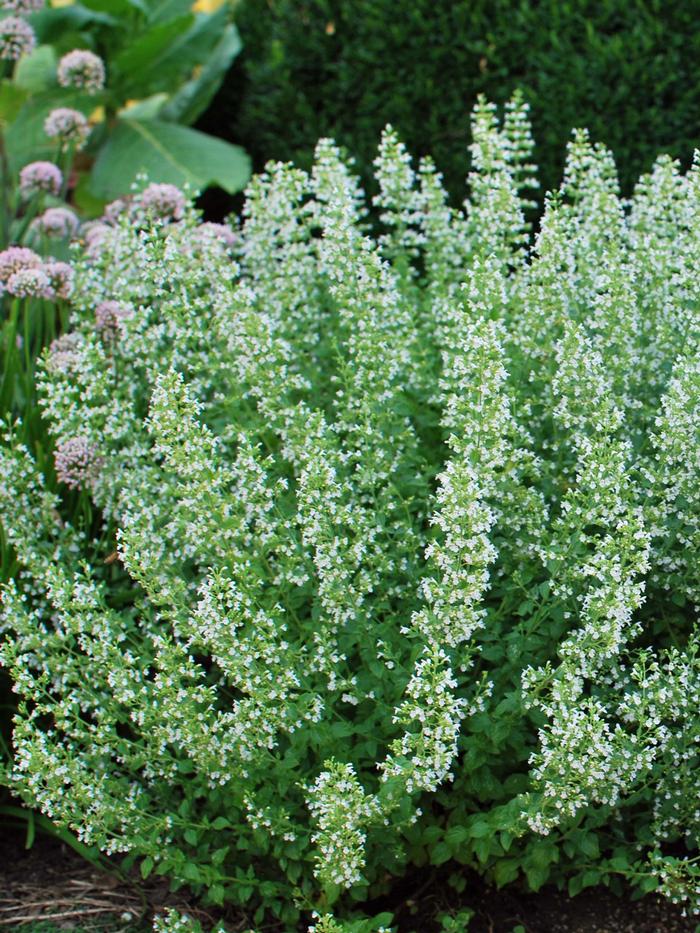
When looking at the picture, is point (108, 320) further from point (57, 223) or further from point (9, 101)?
point (9, 101)

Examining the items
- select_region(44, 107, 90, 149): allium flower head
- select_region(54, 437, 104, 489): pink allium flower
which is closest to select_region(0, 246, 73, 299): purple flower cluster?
select_region(54, 437, 104, 489): pink allium flower

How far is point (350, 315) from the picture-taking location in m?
3.23

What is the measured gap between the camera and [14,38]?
181 inches

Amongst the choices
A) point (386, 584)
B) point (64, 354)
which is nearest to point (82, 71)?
point (64, 354)

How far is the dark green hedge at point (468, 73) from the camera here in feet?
18.5

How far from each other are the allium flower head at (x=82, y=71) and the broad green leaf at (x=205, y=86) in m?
2.00

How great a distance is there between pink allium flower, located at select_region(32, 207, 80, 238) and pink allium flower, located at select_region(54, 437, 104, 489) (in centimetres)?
107

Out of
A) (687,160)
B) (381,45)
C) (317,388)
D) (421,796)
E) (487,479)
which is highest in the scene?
(381,45)

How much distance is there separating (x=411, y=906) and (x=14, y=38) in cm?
337

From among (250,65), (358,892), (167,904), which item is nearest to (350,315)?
(358,892)

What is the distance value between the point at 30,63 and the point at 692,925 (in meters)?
5.69

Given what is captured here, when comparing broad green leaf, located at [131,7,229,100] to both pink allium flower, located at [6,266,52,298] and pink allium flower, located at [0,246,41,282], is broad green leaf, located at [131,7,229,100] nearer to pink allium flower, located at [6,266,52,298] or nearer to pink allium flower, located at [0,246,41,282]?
pink allium flower, located at [0,246,41,282]

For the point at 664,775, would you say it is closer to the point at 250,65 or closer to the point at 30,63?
the point at 250,65

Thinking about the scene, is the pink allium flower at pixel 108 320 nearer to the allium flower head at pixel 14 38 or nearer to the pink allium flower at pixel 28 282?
the pink allium flower at pixel 28 282
